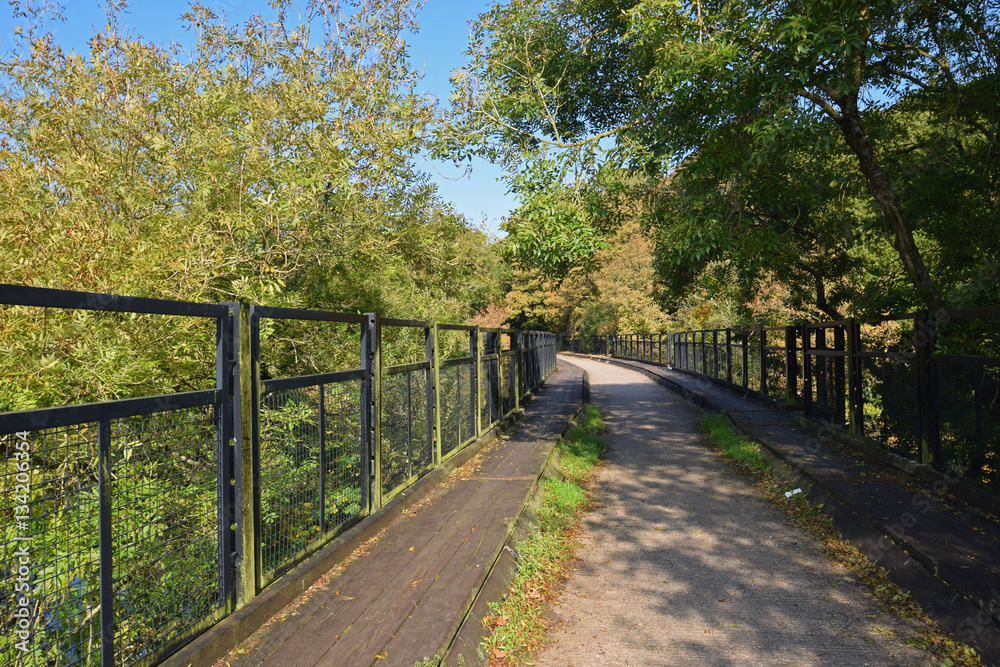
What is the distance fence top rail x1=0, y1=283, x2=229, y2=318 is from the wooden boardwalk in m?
1.89

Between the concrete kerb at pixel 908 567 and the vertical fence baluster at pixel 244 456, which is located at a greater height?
the vertical fence baluster at pixel 244 456

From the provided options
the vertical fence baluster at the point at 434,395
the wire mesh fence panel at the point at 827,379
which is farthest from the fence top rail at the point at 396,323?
the wire mesh fence panel at the point at 827,379

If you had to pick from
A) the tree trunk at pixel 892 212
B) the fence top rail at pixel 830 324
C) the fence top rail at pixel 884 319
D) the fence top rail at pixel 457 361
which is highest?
the tree trunk at pixel 892 212

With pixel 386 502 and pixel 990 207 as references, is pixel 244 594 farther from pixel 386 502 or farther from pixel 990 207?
pixel 990 207

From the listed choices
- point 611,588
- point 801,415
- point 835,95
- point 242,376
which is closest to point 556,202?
point 835,95

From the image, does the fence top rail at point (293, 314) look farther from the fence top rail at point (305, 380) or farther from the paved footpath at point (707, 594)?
the paved footpath at point (707, 594)

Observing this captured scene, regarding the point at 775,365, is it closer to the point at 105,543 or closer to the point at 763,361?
the point at 763,361

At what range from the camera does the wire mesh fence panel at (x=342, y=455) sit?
511 centimetres

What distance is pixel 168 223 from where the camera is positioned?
330 inches

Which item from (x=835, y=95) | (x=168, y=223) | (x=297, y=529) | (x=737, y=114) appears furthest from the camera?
(x=835, y=95)

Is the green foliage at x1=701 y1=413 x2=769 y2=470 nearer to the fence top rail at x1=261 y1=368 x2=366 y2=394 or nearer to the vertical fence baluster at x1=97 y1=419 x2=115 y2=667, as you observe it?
the fence top rail at x1=261 y1=368 x2=366 y2=394

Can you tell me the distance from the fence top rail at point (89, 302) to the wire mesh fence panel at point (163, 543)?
524 millimetres

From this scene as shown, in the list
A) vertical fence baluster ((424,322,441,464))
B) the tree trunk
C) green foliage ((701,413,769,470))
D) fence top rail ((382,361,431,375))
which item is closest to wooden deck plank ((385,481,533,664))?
fence top rail ((382,361,431,375))

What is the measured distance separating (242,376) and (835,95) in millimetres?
10026
